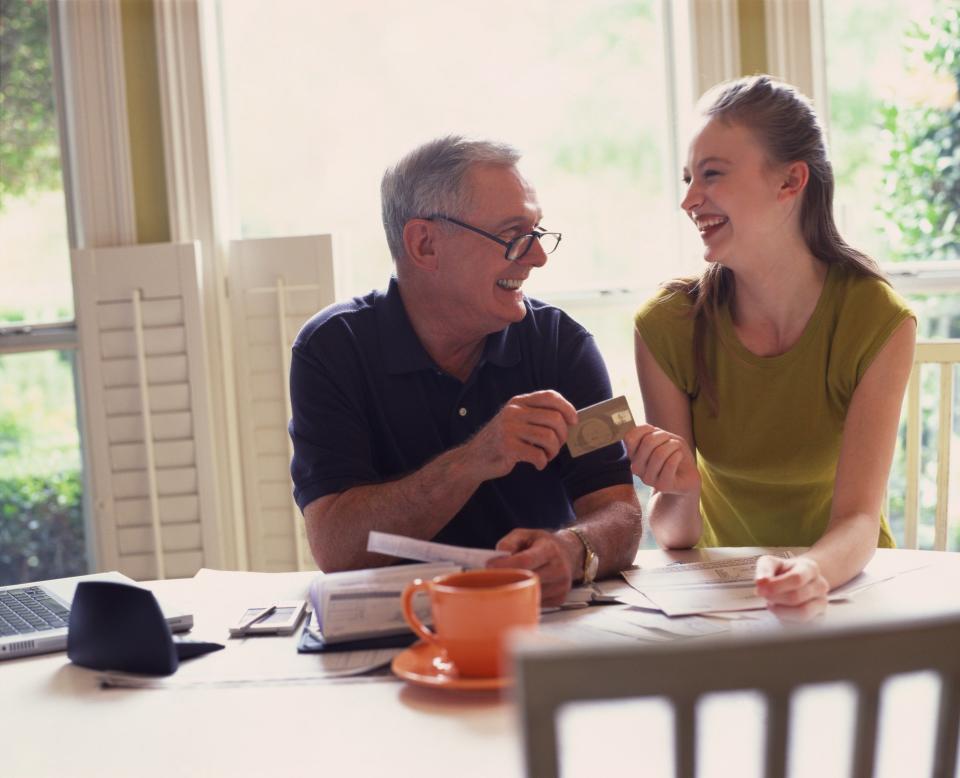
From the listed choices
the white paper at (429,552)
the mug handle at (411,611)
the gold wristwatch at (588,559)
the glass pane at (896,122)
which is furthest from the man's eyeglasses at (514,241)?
the glass pane at (896,122)

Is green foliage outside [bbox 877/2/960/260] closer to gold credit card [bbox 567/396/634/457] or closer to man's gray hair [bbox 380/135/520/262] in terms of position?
Answer: man's gray hair [bbox 380/135/520/262]

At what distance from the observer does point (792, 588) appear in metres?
1.11

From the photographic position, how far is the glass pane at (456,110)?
9.55 ft

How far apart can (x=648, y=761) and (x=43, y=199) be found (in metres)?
2.69

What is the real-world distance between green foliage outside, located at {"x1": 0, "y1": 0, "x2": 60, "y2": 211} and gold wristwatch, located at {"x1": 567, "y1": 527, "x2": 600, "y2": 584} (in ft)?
6.98

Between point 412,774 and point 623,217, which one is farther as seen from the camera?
point 623,217

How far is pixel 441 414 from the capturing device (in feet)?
5.54

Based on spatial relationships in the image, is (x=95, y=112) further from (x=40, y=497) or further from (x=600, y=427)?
(x=600, y=427)

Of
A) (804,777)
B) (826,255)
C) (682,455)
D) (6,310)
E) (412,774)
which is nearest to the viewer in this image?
(804,777)

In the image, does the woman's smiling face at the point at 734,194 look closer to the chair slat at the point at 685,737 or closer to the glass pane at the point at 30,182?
the chair slat at the point at 685,737

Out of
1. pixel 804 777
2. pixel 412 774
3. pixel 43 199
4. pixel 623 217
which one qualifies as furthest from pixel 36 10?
pixel 804 777

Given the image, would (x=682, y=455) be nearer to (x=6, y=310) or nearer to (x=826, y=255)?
(x=826, y=255)

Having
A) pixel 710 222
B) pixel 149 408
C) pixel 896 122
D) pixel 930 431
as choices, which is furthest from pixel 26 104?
pixel 930 431

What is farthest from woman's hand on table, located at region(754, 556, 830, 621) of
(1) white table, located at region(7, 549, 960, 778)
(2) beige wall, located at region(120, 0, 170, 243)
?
(2) beige wall, located at region(120, 0, 170, 243)
